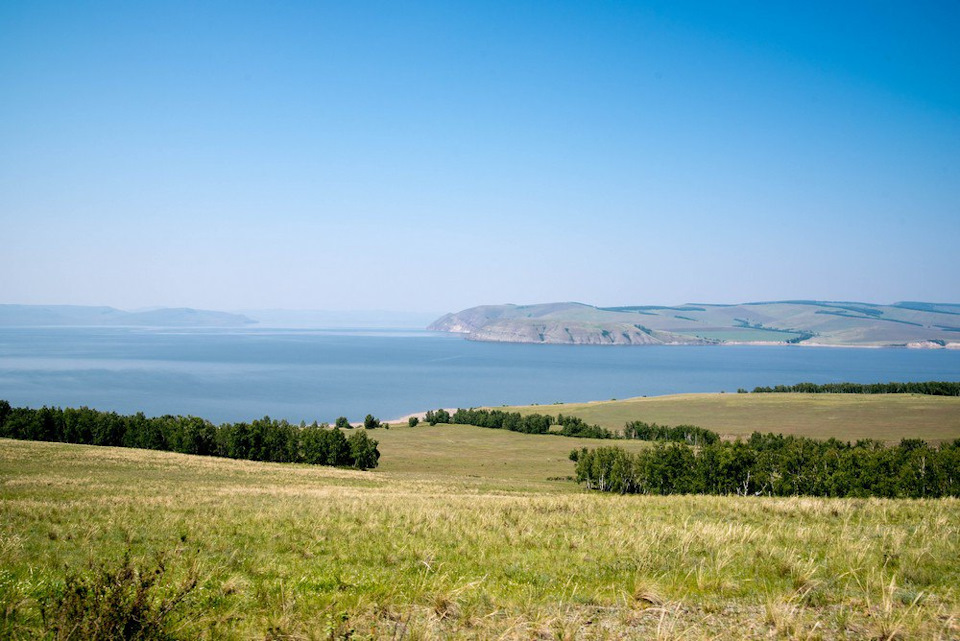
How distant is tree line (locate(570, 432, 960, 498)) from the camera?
50.9 meters

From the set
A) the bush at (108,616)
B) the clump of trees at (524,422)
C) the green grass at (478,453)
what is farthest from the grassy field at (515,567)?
the clump of trees at (524,422)

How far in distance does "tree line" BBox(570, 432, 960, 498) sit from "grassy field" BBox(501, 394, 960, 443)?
127 ft

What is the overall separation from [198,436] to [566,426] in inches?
2464

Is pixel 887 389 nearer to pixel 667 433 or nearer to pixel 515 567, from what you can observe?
pixel 667 433

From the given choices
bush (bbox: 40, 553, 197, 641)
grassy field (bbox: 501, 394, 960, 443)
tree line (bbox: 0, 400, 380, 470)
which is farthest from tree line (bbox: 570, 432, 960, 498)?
bush (bbox: 40, 553, 197, 641)

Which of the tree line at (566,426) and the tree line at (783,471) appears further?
the tree line at (566,426)

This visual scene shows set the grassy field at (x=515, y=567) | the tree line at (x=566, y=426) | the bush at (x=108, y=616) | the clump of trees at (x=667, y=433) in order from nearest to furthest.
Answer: the bush at (x=108, y=616)
the grassy field at (x=515, y=567)
the clump of trees at (x=667, y=433)
the tree line at (x=566, y=426)

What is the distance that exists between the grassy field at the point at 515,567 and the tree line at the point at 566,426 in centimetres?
8740

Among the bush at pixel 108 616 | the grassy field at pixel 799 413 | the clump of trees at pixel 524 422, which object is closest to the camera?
the bush at pixel 108 616

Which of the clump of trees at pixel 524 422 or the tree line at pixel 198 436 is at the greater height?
the tree line at pixel 198 436

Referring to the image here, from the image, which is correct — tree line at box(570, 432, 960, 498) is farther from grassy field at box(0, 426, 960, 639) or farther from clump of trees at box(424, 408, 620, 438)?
grassy field at box(0, 426, 960, 639)

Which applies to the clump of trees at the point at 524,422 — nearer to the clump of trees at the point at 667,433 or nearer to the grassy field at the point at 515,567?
the clump of trees at the point at 667,433

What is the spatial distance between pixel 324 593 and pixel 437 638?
7.86 ft

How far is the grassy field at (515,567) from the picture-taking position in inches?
227
